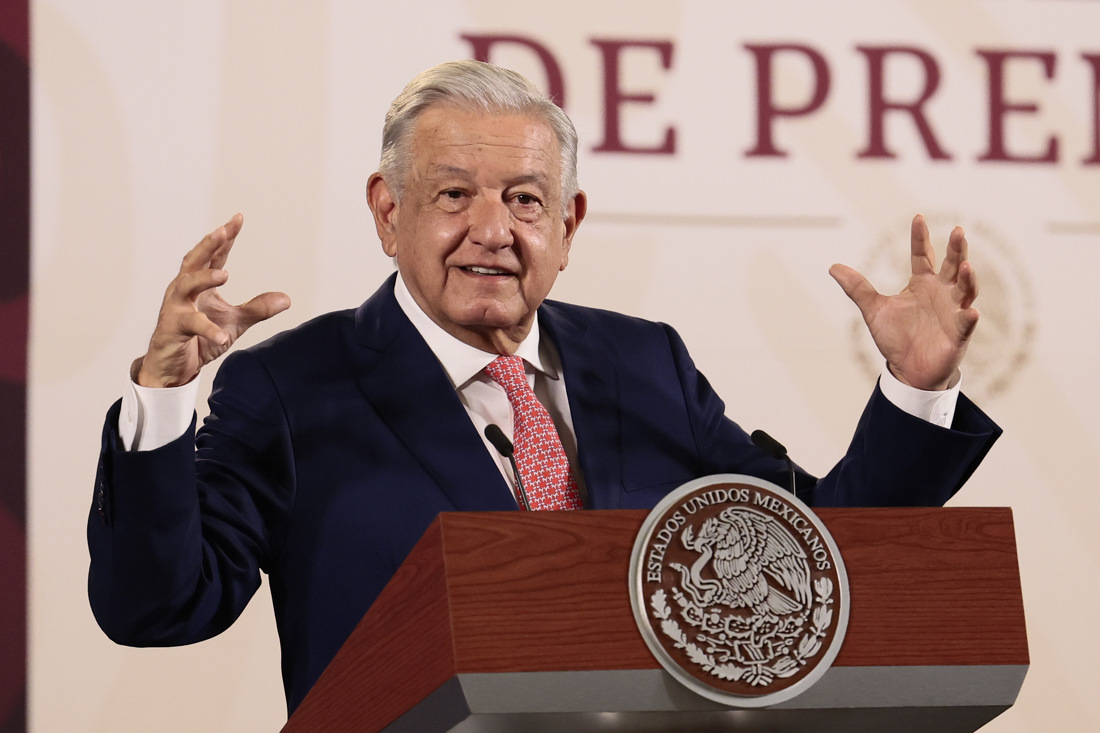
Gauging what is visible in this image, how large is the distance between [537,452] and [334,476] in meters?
0.28

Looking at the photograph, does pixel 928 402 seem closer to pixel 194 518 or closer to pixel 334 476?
pixel 334 476

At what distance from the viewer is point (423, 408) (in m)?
1.96

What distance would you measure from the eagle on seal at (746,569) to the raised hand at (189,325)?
2.01 feet

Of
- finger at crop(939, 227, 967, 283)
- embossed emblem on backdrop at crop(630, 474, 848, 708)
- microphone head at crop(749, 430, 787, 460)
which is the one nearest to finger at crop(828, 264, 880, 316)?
finger at crop(939, 227, 967, 283)

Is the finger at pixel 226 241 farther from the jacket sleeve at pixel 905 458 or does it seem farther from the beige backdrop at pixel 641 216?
the beige backdrop at pixel 641 216

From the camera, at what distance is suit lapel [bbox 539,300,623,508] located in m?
1.97

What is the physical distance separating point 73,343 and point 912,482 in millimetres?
1673

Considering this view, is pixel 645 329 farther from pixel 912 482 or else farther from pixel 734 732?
pixel 734 732

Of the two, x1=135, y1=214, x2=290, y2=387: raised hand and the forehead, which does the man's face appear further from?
x1=135, y1=214, x2=290, y2=387: raised hand

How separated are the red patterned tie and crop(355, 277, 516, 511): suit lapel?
8cm

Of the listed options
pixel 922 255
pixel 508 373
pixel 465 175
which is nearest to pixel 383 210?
pixel 465 175

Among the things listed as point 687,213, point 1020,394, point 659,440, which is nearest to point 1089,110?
point 1020,394

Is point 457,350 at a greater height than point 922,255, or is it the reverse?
point 922,255

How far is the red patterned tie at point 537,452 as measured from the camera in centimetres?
193
